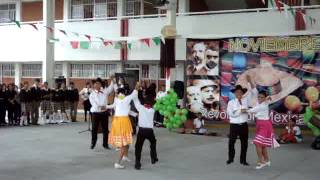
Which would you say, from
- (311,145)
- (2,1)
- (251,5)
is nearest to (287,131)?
(311,145)

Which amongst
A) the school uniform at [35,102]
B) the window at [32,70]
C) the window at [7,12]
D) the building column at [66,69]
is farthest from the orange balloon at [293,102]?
the window at [7,12]

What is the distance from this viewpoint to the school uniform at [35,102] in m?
19.8

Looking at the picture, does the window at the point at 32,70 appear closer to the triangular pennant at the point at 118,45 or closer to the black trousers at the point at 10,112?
the triangular pennant at the point at 118,45

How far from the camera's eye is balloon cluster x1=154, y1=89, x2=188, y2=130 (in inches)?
715

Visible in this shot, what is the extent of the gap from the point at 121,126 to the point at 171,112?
780cm

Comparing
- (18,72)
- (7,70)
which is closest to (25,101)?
(18,72)

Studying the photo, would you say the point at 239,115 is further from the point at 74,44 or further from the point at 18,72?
the point at 18,72

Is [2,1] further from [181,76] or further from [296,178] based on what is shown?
[296,178]

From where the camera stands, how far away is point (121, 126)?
10609 millimetres

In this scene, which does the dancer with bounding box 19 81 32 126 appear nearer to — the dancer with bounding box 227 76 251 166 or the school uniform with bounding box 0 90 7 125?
the school uniform with bounding box 0 90 7 125

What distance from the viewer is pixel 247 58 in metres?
19.8

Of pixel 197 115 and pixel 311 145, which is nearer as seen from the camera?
pixel 311 145

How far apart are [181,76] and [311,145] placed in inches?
405

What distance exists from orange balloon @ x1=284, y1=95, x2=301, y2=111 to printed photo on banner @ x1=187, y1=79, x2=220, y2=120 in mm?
2840
